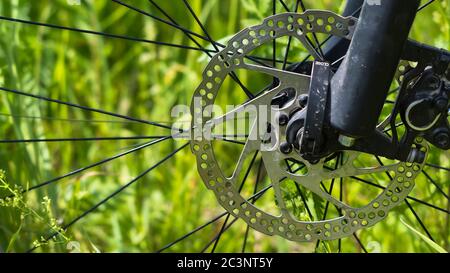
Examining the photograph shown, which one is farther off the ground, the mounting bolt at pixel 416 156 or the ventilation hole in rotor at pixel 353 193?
the mounting bolt at pixel 416 156

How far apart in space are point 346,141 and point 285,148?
5.2 inches

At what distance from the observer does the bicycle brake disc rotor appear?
178 cm

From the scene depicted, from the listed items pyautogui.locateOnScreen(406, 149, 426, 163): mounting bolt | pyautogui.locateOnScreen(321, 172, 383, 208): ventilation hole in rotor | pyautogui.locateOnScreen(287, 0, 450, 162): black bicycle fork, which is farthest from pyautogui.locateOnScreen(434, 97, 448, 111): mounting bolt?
pyautogui.locateOnScreen(321, 172, 383, 208): ventilation hole in rotor

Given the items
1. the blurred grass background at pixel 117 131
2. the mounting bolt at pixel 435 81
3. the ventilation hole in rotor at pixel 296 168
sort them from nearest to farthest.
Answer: the mounting bolt at pixel 435 81
the ventilation hole in rotor at pixel 296 168
the blurred grass background at pixel 117 131

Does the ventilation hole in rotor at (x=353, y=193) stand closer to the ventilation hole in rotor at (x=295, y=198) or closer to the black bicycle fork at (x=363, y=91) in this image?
the ventilation hole in rotor at (x=295, y=198)

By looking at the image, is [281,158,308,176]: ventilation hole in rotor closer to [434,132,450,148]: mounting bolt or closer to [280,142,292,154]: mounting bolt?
[280,142,292,154]: mounting bolt

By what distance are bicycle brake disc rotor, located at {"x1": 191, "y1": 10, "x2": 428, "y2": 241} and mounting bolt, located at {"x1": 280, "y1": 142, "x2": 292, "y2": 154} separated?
1 cm

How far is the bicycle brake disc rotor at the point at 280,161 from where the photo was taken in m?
1.78

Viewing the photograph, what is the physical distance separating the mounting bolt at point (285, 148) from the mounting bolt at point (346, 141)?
11cm

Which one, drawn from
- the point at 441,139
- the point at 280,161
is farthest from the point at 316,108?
the point at 441,139

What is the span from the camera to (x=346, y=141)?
177 centimetres

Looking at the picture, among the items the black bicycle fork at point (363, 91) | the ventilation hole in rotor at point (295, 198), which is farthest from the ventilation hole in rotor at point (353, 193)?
the black bicycle fork at point (363, 91)

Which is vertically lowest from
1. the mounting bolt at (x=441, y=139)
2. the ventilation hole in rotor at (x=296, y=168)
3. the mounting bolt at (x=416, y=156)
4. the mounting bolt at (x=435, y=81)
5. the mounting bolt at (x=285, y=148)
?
the ventilation hole in rotor at (x=296, y=168)

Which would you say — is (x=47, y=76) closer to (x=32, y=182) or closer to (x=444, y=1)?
(x=32, y=182)
